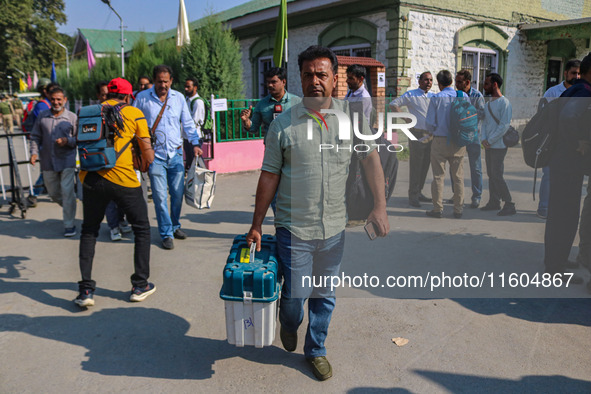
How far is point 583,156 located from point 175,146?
4240 millimetres

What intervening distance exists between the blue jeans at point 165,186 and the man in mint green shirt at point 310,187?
3007 millimetres

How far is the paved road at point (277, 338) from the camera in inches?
116

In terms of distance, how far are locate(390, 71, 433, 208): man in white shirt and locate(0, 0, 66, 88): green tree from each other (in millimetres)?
42953

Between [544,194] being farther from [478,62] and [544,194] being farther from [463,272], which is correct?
[478,62]

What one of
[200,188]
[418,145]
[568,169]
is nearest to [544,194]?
[418,145]

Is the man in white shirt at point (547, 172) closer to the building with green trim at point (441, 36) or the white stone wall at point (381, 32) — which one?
the building with green trim at point (441, 36)

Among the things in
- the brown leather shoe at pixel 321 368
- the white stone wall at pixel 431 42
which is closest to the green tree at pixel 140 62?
the white stone wall at pixel 431 42

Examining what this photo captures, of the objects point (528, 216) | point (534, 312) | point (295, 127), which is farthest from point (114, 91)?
point (528, 216)

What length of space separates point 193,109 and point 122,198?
13.1 ft

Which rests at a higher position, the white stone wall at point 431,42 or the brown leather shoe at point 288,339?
the white stone wall at point 431,42

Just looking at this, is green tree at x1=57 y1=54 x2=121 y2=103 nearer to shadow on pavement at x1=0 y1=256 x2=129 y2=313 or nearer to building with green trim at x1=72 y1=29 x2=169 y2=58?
shadow on pavement at x1=0 y1=256 x2=129 y2=313

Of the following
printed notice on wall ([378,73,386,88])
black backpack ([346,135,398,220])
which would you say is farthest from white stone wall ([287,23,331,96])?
black backpack ([346,135,398,220])

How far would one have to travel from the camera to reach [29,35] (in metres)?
46.0

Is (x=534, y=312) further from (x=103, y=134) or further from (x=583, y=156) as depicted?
(x=103, y=134)
